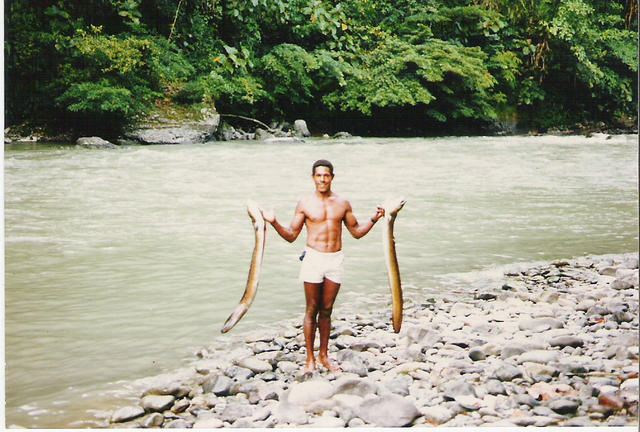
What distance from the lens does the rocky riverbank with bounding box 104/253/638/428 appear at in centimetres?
214

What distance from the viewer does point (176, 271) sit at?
4141 millimetres

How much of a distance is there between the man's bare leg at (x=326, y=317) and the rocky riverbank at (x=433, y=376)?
4 cm

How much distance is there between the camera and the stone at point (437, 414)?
6.97 ft

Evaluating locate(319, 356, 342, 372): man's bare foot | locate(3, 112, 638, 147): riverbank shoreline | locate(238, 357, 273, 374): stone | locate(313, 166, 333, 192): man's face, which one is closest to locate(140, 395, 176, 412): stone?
locate(238, 357, 273, 374): stone

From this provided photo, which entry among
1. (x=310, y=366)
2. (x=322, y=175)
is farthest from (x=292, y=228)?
(x=310, y=366)

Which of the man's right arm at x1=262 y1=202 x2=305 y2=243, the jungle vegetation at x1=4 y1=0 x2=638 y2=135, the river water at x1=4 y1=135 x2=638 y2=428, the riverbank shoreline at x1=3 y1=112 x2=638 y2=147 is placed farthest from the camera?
the riverbank shoreline at x1=3 y1=112 x2=638 y2=147

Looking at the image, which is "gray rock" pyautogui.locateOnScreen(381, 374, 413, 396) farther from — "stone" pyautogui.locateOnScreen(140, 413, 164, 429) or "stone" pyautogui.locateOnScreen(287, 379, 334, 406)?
"stone" pyautogui.locateOnScreen(140, 413, 164, 429)

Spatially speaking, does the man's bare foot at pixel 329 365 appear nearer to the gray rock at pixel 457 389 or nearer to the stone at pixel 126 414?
the gray rock at pixel 457 389

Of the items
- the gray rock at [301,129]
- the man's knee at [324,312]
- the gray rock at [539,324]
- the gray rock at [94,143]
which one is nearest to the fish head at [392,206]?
the man's knee at [324,312]

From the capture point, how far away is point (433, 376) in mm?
2402

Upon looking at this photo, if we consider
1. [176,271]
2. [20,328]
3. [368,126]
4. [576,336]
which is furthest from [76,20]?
[576,336]

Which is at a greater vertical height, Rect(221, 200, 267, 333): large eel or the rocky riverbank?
Rect(221, 200, 267, 333): large eel

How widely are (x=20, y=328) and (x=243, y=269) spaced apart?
1.49 metres

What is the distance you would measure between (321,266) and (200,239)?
2.88m
